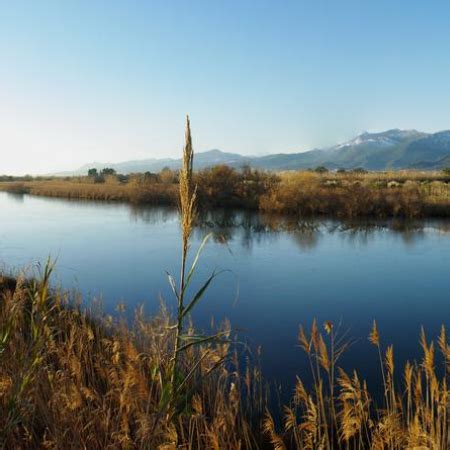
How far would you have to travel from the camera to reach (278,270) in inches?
475

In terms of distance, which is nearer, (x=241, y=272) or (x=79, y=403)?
(x=79, y=403)

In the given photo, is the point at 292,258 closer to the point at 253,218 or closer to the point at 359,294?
the point at 359,294

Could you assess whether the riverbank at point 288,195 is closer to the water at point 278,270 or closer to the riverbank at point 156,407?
the water at point 278,270

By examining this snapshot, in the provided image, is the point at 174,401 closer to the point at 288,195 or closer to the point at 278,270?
the point at 278,270

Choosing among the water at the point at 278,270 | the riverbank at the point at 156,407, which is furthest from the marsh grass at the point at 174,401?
the water at the point at 278,270

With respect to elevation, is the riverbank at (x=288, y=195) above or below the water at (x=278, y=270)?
above

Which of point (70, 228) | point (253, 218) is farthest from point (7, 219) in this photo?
point (253, 218)

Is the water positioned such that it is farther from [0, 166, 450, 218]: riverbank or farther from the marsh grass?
[0, 166, 450, 218]: riverbank

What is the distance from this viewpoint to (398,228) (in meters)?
19.1

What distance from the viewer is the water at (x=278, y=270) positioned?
7.68 meters

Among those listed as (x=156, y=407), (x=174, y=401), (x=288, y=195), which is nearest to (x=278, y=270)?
(x=156, y=407)

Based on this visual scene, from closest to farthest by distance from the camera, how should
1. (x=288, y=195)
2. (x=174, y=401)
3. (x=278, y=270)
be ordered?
(x=174, y=401)
(x=278, y=270)
(x=288, y=195)

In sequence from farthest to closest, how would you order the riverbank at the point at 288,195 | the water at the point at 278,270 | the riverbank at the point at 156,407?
the riverbank at the point at 288,195, the water at the point at 278,270, the riverbank at the point at 156,407

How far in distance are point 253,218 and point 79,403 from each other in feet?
64.4
